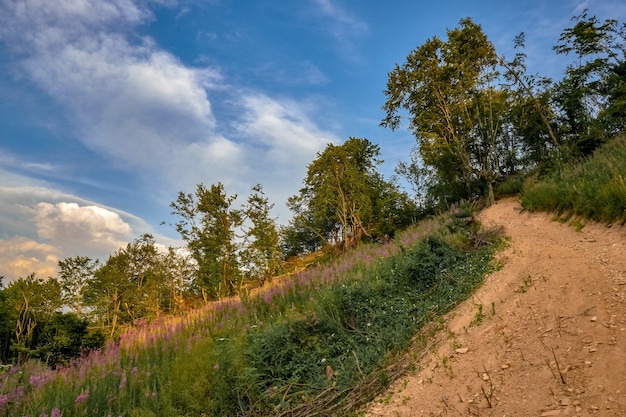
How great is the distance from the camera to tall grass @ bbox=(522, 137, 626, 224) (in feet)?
22.0

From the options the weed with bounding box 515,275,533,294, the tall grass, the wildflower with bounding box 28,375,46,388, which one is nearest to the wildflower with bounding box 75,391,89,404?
the wildflower with bounding box 28,375,46,388

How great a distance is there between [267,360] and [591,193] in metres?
8.18

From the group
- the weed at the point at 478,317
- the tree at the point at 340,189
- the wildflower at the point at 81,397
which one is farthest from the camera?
the tree at the point at 340,189

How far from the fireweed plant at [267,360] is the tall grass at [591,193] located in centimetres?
235

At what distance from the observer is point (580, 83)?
2155 centimetres

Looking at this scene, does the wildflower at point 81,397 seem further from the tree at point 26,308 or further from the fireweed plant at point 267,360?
the tree at point 26,308

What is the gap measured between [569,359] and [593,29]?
22.2 meters

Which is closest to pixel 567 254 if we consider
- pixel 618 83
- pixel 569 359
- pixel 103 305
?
pixel 569 359

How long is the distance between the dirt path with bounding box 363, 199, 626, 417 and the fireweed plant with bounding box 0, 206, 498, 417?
20.7 inches

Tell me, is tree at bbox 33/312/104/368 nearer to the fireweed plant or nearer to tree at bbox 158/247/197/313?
the fireweed plant

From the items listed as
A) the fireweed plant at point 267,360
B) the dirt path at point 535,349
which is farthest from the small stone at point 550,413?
the fireweed plant at point 267,360

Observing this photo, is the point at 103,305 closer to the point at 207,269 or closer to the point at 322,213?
the point at 207,269

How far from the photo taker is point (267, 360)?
512cm

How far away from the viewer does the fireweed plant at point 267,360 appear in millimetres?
4250
